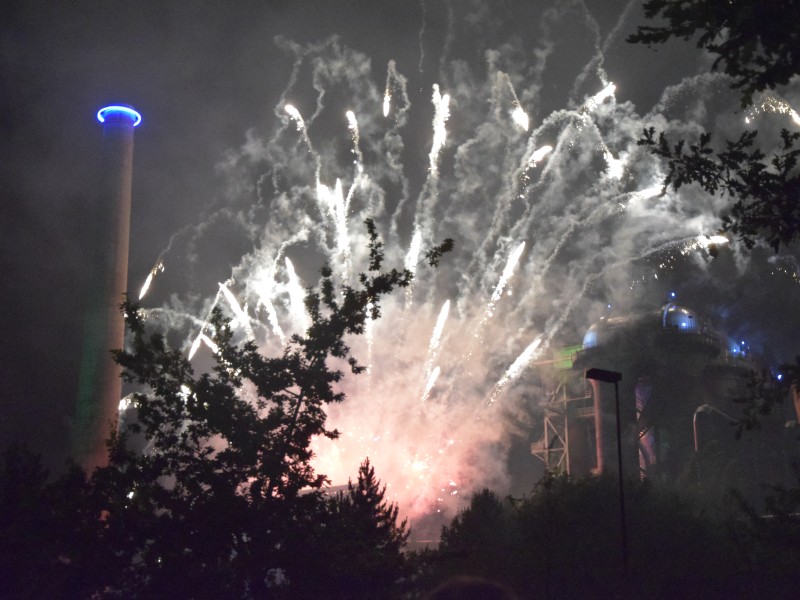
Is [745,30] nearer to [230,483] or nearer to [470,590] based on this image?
[230,483]

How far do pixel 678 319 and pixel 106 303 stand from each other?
4226 centimetres

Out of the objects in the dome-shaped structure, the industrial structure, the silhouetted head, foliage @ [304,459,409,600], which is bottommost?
the silhouetted head

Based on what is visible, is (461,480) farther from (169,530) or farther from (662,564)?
(169,530)

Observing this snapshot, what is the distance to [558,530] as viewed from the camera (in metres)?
30.5

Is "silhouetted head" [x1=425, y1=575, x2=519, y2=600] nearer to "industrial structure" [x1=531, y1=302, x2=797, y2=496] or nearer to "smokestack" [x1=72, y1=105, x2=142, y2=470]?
"smokestack" [x1=72, y1=105, x2=142, y2=470]

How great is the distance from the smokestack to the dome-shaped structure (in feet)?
133

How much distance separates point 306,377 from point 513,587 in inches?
624

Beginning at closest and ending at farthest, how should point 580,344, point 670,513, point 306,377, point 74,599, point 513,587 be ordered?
1. point 74,599
2. point 306,377
3. point 513,587
4. point 670,513
5. point 580,344

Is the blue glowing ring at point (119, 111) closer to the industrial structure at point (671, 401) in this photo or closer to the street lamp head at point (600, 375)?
the industrial structure at point (671, 401)

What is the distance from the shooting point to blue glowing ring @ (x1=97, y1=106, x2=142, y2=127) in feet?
160

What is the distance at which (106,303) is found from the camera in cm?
4516

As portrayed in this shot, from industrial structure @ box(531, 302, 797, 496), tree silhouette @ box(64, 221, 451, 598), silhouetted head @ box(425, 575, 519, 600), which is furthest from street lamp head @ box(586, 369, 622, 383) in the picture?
industrial structure @ box(531, 302, 797, 496)

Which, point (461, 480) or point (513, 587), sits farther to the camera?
point (461, 480)

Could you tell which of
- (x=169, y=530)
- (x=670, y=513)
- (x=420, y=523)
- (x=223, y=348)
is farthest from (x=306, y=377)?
(x=420, y=523)
